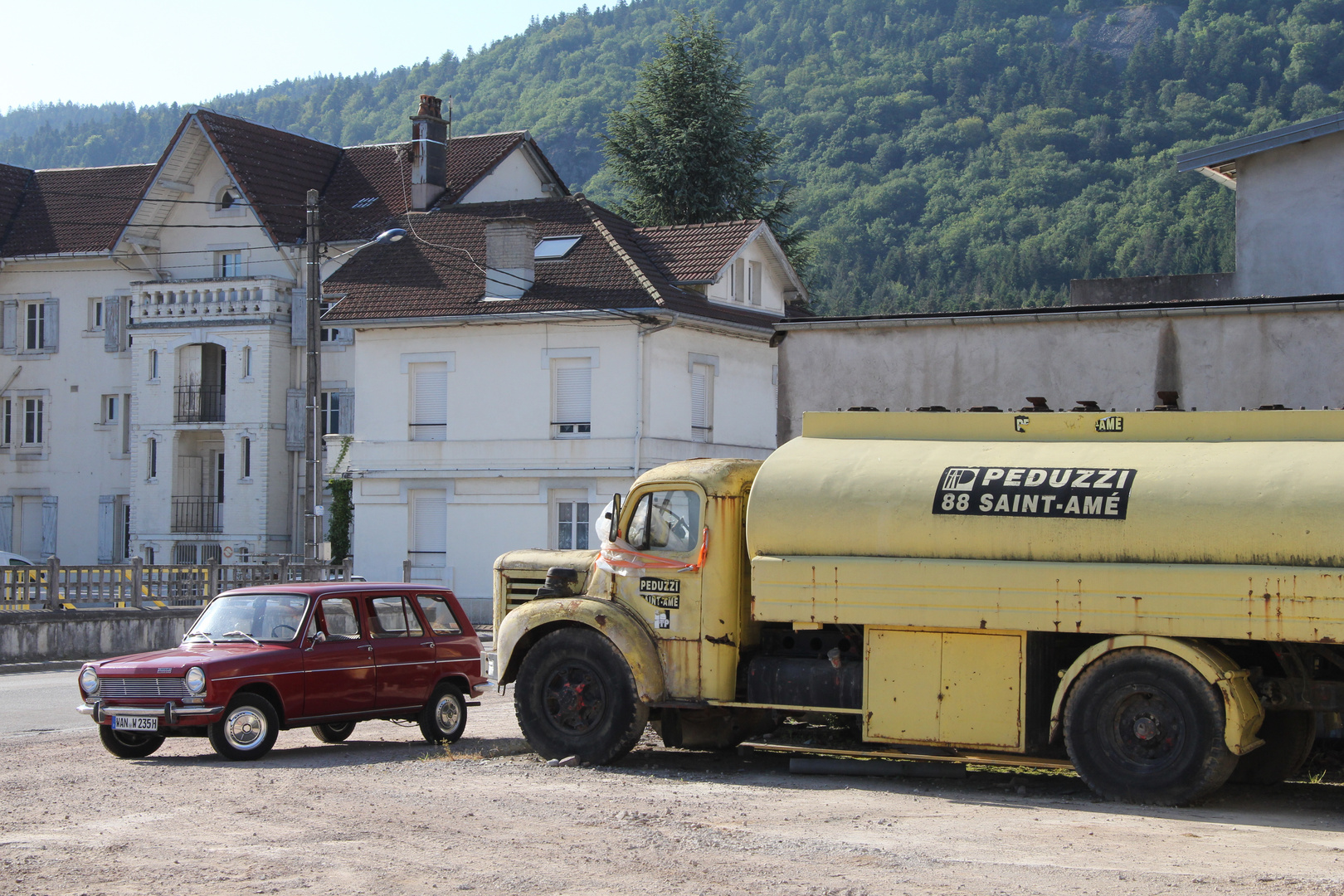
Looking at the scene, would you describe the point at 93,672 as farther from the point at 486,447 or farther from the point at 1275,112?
the point at 1275,112

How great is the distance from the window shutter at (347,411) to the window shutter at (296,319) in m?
1.89

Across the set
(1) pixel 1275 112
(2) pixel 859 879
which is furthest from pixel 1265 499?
(1) pixel 1275 112

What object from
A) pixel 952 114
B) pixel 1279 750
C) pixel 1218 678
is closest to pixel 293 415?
pixel 1279 750

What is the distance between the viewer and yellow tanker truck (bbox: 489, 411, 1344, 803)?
12062 millimetres

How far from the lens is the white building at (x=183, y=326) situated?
4694 centimetres

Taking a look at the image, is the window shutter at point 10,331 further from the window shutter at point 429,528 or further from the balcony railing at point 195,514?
the window shutter at point 429,528

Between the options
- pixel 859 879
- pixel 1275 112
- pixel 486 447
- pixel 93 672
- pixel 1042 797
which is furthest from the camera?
pixel 1275 112

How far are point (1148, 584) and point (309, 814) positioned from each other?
6.31 m

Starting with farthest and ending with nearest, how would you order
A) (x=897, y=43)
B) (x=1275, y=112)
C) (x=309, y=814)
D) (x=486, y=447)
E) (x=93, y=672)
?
(x=897, y=43)
(x=1275, y=112)
(x=486, y=447)
(x=93, y=672)
(x=309, y=814)

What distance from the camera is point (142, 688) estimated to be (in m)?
14.5

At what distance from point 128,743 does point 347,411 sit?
32312mm

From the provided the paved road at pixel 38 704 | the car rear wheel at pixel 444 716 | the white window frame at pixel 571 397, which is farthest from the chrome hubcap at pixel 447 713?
the white window frame at pixel 571 397

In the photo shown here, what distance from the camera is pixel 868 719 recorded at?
523 inches

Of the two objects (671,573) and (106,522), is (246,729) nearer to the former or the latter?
(671,573)
